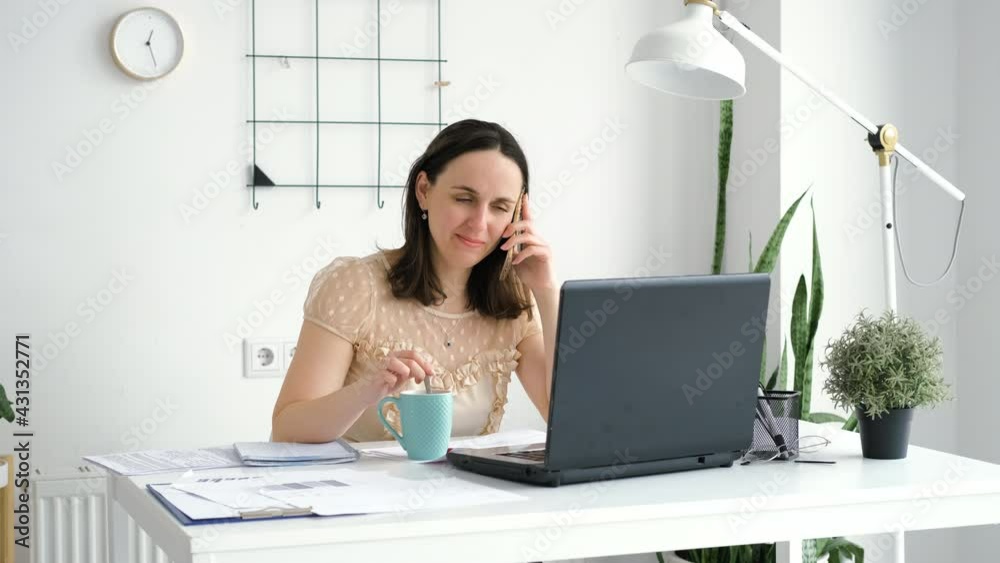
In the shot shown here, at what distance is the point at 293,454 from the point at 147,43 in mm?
1578

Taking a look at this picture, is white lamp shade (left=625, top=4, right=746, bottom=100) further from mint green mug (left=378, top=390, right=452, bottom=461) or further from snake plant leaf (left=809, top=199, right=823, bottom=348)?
snake plant leaf (left=809, top=199, right=823, bottom=348)

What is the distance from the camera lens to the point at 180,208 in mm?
2746

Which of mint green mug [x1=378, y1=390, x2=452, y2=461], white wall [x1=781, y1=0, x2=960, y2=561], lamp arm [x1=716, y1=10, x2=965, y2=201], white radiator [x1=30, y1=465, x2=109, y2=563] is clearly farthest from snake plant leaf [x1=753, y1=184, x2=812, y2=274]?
white radiator [x1=30, y1=465, x2=109, y2=563]

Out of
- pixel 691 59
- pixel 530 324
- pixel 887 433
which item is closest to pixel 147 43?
pixel 530 324

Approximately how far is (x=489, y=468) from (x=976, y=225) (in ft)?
6.30

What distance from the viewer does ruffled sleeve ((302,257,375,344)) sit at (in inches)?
74.2

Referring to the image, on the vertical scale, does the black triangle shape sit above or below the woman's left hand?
above

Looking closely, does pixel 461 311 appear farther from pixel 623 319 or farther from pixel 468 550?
pixel 468 550

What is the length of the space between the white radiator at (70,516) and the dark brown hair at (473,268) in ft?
3.50

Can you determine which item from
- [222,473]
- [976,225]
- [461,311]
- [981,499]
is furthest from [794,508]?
[976,225]

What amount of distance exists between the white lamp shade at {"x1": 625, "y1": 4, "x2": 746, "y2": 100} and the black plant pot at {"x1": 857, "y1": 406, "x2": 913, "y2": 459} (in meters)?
0.55

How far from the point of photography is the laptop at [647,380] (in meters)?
1.26

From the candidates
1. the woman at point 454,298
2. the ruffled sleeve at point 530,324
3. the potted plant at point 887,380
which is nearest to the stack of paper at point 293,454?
the woman at point 454,298

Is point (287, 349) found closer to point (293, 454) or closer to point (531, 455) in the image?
point (293, 454)
